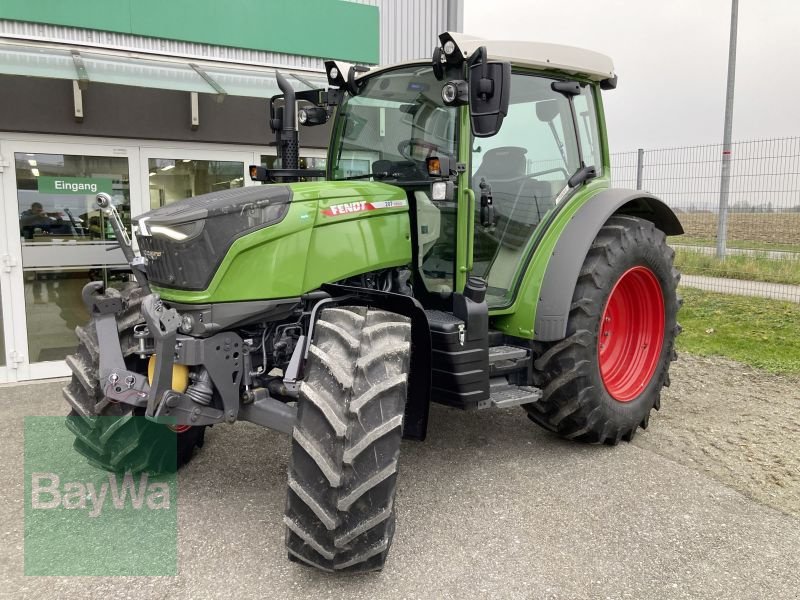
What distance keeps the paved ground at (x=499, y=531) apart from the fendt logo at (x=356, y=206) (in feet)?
5.05

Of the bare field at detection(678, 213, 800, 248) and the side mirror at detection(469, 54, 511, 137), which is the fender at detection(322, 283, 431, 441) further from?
the bare field at detection(678, 213, 800, 248)

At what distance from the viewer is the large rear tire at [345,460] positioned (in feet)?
8.28

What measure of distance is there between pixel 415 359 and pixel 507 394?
0.71 m

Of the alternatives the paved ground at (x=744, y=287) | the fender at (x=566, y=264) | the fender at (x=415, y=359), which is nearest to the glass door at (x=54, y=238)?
the fender at (x=415, y=359)

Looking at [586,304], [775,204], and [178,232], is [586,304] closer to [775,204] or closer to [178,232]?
[178,232]

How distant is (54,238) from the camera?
19.5 feet

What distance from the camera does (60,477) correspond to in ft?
12.2

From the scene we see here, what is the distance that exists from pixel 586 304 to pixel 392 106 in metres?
1.61

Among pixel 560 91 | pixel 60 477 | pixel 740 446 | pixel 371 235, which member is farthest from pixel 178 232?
pixel 740 446

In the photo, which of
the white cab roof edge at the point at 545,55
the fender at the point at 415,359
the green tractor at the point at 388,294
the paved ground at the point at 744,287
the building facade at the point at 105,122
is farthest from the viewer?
the paved ground at the point at 744,287

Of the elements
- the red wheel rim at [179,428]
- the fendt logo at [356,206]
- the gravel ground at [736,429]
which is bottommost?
the gravel ground at [736,429]

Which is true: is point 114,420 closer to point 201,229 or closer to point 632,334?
point 201,229

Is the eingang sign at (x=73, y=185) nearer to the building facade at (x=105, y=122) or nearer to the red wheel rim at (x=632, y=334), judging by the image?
the building facade at (x=105, y=122)

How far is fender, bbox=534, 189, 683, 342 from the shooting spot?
12.1ft
